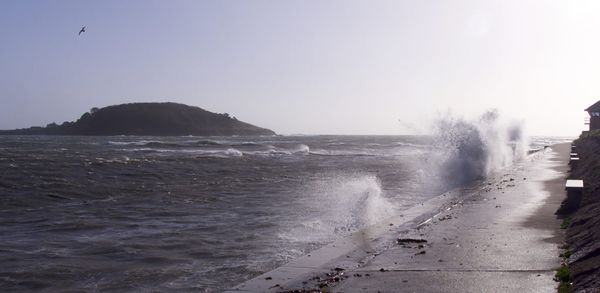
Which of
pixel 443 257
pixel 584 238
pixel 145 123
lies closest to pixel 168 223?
pixel 443 257

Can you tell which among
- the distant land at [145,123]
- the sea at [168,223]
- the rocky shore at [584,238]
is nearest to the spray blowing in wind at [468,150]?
the sea at [168,223]

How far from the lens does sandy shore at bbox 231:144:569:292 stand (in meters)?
7.46

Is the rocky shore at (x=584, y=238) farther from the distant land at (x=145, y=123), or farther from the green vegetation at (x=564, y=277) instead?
the distant land at (x=145, y=123)

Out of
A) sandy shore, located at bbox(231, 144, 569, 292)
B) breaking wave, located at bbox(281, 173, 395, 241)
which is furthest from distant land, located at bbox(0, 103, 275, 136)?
sandy shore, located at bbox(231, 144, 569, 292)

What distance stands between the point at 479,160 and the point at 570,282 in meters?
23.2

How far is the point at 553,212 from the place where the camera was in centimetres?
1299

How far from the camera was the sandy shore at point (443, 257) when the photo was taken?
7.46m

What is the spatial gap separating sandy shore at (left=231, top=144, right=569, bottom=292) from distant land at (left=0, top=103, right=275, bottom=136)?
13743cm

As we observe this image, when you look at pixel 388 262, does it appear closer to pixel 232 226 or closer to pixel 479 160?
pixel 232 226

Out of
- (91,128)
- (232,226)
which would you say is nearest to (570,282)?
(232,226)

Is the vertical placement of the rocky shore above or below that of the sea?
above

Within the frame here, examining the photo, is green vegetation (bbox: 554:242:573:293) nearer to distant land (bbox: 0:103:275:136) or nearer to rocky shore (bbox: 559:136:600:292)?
rocky shore (bbox: 559:136:600:292)

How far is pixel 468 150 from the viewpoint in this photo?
29.9 meters

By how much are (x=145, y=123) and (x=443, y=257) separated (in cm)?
14676
